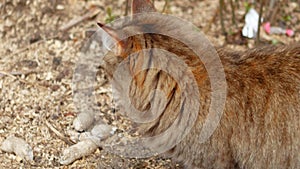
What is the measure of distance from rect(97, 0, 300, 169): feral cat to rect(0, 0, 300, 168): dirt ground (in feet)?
2.15

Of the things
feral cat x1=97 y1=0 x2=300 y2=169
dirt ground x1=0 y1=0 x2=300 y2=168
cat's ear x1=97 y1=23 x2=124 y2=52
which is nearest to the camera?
cat's ear x1=97 y1=23 x2=124 y2=52

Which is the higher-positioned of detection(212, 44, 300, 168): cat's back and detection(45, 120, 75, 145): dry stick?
detection(212, 44, 300, 168): cat's back

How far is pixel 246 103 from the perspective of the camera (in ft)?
12.4

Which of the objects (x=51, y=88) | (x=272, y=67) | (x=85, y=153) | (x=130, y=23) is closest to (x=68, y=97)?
(x=51, y=88)

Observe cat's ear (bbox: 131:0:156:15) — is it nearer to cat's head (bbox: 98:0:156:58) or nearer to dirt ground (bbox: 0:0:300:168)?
cat's head (bbox: 98:0:156:58)

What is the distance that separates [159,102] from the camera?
3.78m

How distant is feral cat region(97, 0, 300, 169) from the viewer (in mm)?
3734

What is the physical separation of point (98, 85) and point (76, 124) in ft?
1.62

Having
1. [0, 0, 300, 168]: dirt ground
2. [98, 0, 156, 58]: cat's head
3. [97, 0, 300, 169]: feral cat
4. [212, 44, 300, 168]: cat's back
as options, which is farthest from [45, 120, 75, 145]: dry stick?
[212, 44, 300, 168]: cat's back

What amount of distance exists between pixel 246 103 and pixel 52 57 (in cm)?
203

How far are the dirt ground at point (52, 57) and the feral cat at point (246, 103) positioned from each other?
0.66 m

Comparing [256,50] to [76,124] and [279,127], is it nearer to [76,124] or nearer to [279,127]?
[279,127]

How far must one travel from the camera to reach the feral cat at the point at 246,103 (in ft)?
12.3

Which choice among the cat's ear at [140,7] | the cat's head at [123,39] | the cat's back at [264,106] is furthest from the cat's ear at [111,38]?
the cat's back at [264,106]
